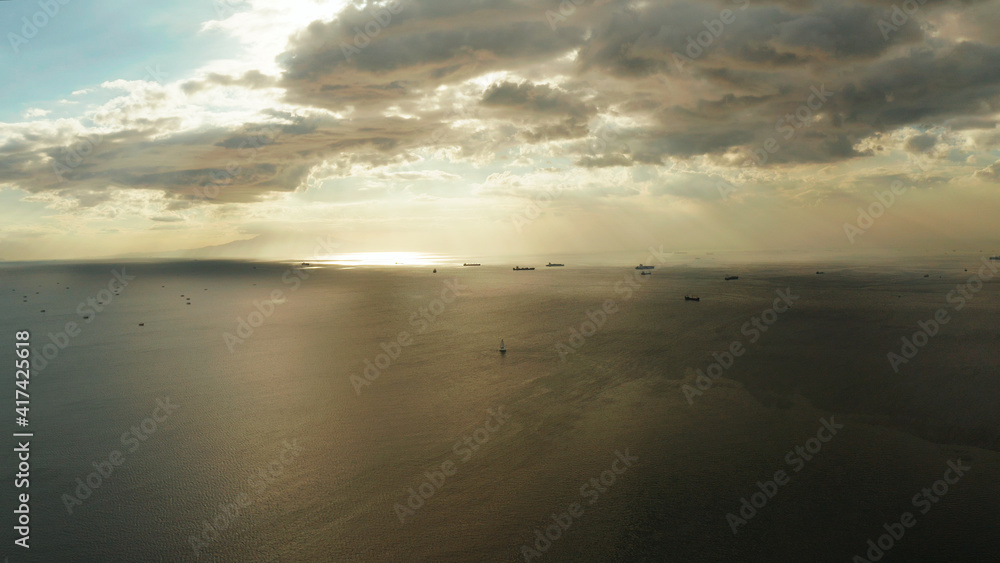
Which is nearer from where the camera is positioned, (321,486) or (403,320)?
(321,486)


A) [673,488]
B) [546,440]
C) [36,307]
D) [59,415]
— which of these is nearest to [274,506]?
[546,440]

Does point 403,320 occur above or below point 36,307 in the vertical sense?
below

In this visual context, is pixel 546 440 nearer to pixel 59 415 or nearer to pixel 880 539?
pixel 880 539

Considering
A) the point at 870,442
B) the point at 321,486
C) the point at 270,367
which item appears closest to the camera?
the point at 321,486

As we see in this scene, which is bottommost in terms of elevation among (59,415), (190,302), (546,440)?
(546,440)

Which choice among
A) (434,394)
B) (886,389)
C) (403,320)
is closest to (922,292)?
(886,389)

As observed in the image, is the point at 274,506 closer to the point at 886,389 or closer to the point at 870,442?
the point at 870,442

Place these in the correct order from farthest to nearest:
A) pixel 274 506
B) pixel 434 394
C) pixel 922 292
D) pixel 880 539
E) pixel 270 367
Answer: pixel 922 292 < pixel 270 367 < pixel 434 394 < pixel 274 506 < pixel 880 539
